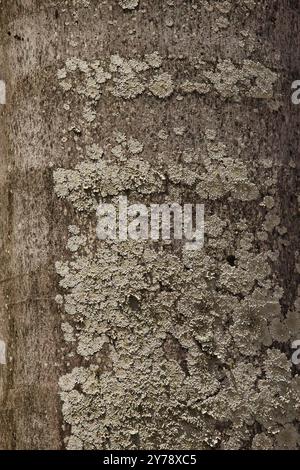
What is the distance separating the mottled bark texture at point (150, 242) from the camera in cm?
170

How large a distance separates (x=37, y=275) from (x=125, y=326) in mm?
170

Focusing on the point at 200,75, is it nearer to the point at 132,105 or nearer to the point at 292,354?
the point at 132,105

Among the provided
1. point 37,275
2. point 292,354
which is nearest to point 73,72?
point 37,275

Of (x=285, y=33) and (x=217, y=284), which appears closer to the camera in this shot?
(x=217, y=284)

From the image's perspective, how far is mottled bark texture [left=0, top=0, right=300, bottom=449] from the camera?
5.58 feet

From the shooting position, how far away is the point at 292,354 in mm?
1743

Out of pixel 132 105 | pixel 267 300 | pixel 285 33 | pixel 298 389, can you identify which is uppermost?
pixel 285 33

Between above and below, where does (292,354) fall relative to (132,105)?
below

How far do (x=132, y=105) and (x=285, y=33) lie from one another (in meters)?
0.29

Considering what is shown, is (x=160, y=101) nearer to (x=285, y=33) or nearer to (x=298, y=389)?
(x=285, y=33)

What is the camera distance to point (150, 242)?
5.63 ft

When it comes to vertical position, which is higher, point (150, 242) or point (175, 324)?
point (150, 242)

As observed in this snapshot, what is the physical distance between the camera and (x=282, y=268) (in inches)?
69.1

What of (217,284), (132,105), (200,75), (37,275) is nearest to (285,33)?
(200,75)
